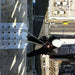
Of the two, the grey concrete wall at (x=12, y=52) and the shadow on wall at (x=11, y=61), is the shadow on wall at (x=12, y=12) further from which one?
the shadow on wall at (x=11, y=61)

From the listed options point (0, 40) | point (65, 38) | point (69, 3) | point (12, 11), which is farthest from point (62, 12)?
point (0, 40)

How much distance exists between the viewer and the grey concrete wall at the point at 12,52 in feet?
16.0

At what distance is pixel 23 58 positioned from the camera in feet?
16.1

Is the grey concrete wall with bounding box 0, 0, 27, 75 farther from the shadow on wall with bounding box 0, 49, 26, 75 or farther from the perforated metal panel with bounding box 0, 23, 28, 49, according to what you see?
the perforated metal panel with bounding box 0, 23, 28, 49

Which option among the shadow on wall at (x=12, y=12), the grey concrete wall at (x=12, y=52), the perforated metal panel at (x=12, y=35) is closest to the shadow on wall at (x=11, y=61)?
the grey concrete wall at (x=12, y=52)

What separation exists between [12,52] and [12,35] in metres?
0.75

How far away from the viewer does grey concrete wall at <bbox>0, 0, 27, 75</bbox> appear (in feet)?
16.0

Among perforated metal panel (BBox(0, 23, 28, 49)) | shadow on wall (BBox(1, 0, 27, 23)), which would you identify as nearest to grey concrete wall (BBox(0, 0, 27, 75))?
shadow on wall (BBox(1, 0, 27, 23))

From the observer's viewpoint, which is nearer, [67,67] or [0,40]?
[0,40]

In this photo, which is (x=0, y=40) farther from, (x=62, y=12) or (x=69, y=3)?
(x=69, y=3)

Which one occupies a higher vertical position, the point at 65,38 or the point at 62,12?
the point at 62,12

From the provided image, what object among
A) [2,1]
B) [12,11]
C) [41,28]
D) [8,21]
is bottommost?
[41,28]

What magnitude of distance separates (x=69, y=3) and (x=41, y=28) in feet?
9.99

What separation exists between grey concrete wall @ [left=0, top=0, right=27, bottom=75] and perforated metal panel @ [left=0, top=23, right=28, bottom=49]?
0.64 feet
